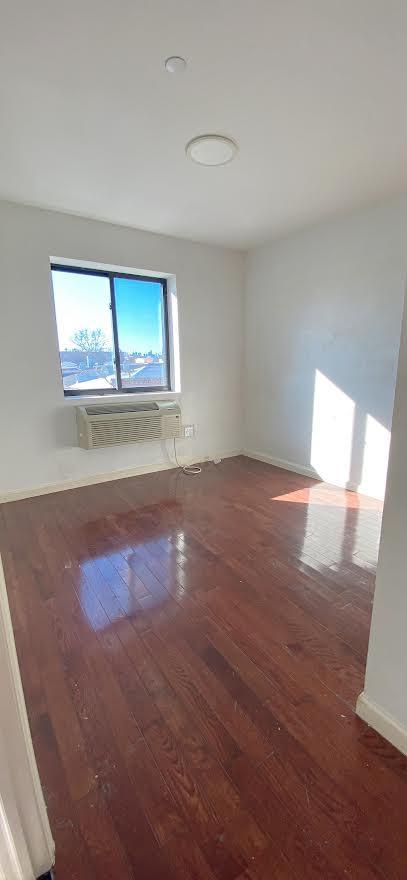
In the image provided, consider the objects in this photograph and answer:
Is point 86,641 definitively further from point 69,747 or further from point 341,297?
point 341,297

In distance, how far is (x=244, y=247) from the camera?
3.93 metres

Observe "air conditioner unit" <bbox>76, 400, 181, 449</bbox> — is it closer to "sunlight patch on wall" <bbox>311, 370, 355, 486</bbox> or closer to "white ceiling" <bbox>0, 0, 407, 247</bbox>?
"sunlight patch on wall" <bbox>311, 370, 355, 486</bbox>

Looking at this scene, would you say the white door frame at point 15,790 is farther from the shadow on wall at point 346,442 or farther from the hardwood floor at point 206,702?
the shadow on wall at point 346,442

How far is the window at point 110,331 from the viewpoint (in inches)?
128

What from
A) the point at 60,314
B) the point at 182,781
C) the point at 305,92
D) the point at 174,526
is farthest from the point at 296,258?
the point at 182,781

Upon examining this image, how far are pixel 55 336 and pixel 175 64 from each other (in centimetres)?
210

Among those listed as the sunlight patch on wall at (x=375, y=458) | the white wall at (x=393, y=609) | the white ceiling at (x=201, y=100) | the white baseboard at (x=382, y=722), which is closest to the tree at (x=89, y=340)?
the white ceiling at (x=201, y=100)

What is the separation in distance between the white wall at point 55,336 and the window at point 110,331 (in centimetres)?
21

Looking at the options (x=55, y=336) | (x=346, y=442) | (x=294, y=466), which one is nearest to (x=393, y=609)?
(x=346, y=442)

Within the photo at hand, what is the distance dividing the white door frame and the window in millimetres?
2898

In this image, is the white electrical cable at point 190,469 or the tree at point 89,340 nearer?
the tree at point 89,340

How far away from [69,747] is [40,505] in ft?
7.01

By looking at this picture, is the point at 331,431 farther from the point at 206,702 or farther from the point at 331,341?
the point at 206,702

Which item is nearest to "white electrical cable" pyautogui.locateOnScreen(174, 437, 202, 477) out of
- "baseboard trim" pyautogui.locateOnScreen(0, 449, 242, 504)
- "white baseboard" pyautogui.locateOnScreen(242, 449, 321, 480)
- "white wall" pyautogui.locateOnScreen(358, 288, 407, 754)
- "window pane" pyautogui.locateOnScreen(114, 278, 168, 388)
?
"baseboard trim" pyautogui.locateOnScreen(0, 449, 242, 504)
